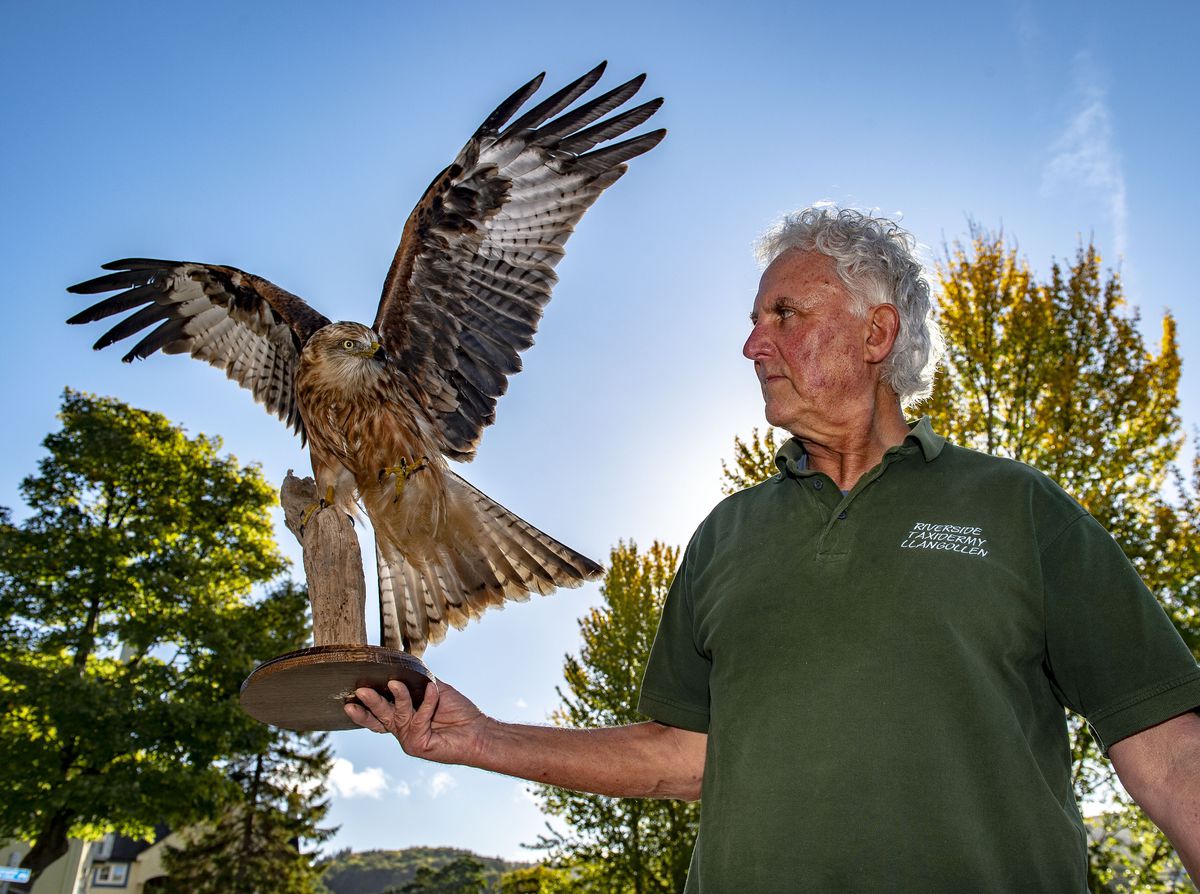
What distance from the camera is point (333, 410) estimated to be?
11.7ft

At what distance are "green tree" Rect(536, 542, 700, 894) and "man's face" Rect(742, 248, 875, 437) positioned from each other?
1389cm

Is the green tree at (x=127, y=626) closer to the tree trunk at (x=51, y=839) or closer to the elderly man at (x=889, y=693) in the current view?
the tree trunk at (x=51, y=839)

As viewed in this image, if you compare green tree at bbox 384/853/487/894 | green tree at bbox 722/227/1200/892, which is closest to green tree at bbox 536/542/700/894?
green tree at bbox 722/227/1200/892

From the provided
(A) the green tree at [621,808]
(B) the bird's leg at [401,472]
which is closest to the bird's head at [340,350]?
(B) the bird's leg at [401,472]

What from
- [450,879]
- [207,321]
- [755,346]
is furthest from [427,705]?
[450,879]

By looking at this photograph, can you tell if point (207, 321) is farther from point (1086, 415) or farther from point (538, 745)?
point (1086, 415)

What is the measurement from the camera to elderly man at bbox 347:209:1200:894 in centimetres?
188

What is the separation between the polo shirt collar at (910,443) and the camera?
7.70 feet

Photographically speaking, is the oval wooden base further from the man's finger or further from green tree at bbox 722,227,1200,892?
green tree at bbox 722,227,1200,892

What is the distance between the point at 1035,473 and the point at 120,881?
4230 centimetres

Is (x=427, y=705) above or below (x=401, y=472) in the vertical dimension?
below

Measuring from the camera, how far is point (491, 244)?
4.67 m

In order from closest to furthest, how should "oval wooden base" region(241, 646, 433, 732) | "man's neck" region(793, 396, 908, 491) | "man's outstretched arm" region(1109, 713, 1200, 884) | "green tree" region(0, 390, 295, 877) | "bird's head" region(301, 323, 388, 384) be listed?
"man's outstretched arm" region(1109, 713, 1200, 884)
"oval wooden base" region(241, 646, 433, 732)
"man's neck" region(793, 396, 908, 491)
"bird's head" region(301, 323, 388, 384)
"green tree" region(0, 390, 295, 877)

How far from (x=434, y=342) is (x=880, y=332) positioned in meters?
2.32
